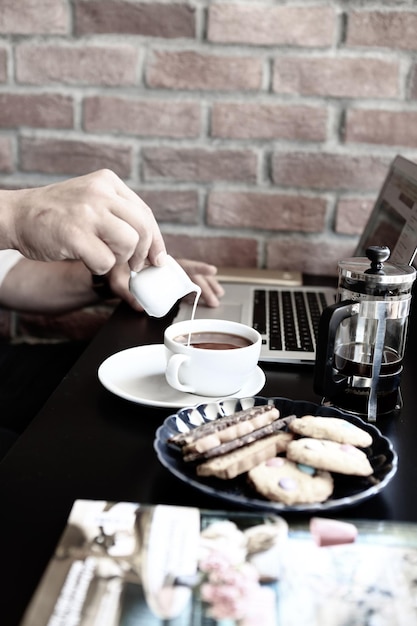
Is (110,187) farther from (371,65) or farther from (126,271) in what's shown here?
(371,65)

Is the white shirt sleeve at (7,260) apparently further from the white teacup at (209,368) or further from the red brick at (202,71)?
the white teacup at (209,368)

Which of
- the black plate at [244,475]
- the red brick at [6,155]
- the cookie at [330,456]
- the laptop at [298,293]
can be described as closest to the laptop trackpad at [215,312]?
the laptop at [298,293]

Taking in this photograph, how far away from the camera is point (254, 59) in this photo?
4.79ft

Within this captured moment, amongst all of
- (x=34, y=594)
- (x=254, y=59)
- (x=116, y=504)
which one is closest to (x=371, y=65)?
(x=254, y=59)

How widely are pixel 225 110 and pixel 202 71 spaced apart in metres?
0.09

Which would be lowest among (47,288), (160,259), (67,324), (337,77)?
(67,324)

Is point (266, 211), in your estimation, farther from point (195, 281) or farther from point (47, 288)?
point (47, 288)

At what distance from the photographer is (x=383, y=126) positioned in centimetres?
147

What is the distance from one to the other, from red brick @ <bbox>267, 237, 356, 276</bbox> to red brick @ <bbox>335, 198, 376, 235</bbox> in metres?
0.03

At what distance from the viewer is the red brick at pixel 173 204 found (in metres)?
1.54

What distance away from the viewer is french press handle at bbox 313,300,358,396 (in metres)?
0.77

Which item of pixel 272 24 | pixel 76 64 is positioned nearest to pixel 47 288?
pixel 76 64

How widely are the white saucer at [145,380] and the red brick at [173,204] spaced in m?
0.63

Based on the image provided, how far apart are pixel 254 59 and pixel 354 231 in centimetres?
42
